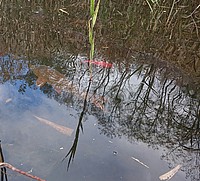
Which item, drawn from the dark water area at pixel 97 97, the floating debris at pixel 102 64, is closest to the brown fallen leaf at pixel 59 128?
the dark water area at pixel 97 97

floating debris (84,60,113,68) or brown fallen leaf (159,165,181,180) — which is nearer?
brown fallen leaf (159,165,181,180)

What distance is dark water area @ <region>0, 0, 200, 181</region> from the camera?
1785 mm

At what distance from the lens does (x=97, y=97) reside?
2.33 meters

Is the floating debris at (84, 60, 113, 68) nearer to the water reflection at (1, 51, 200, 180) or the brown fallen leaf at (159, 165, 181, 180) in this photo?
the water reflection at (1, 51, 200, 180)

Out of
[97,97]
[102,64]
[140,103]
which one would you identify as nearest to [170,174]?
[140,103]

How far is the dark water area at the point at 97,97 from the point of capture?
1785 mm

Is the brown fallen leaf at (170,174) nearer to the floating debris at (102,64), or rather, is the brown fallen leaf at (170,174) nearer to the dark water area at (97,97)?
the dark water area at (97,97)

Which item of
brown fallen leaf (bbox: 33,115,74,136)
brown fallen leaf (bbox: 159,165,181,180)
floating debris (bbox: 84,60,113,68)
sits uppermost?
floating debris (bbox: 84,60,113,68)

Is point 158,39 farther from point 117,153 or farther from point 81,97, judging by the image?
point 117,153

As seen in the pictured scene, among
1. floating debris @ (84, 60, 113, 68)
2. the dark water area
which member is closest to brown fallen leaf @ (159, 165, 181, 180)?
the dark water area

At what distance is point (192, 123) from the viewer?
2.25 metres

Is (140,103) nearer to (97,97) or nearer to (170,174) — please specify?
(97,97)

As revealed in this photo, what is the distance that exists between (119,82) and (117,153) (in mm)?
810

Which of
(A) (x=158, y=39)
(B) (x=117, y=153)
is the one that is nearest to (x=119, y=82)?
(B) (x=117, y=153)
